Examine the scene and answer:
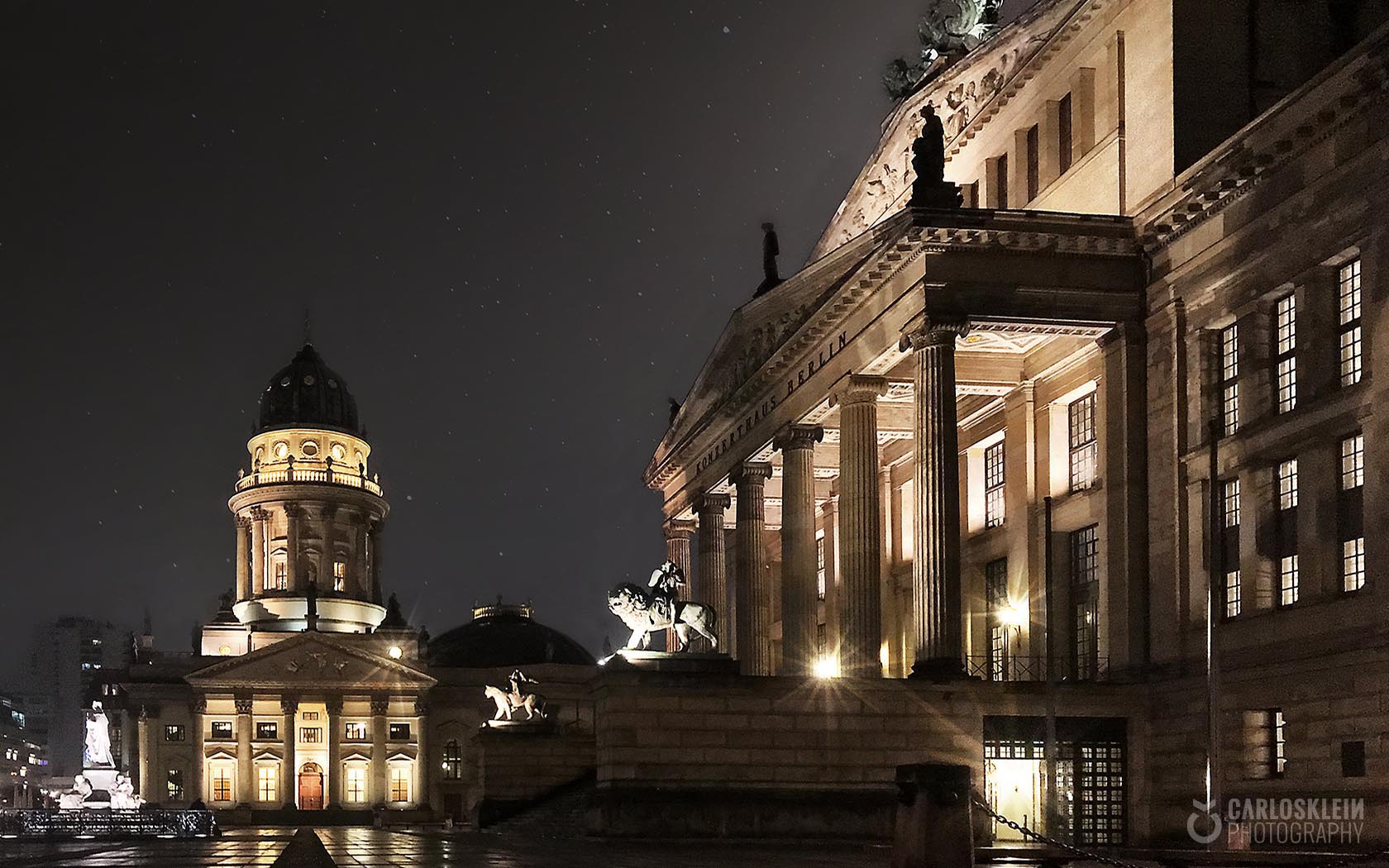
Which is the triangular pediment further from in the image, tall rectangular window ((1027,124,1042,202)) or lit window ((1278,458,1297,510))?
lit window ((1278,458,1297,510))

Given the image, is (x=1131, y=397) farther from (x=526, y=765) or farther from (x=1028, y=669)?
(x=526, y=765)

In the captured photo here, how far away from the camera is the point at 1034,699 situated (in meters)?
44.0

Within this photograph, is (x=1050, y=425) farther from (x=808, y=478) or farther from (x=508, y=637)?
(x=508, y=637)

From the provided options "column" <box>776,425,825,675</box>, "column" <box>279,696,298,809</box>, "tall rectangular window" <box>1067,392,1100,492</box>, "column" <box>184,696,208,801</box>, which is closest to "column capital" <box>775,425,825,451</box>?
"column" <box>776,425,825,675</box>

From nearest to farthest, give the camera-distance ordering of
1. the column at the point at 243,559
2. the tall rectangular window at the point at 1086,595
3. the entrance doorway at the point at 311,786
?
the tall rectangular window at the point at 1086,595 → the entrance doorway at the point at 311,786 → the column at the point at 243,559

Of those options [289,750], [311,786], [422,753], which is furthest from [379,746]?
[311,786]

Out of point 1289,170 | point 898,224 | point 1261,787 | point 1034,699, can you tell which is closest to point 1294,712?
point 1261,787

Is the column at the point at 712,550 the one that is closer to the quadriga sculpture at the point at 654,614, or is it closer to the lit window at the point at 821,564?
the lit window at the point at 821,564

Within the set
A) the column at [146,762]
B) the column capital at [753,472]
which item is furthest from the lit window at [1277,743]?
the column at [146,762]

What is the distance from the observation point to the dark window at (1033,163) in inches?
2037

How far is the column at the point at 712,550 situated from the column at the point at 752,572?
498 cm

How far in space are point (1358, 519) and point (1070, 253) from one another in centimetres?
1084

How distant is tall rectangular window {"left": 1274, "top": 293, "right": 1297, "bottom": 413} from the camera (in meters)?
40.0

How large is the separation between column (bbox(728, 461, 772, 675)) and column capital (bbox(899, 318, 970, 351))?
17.9 metres
